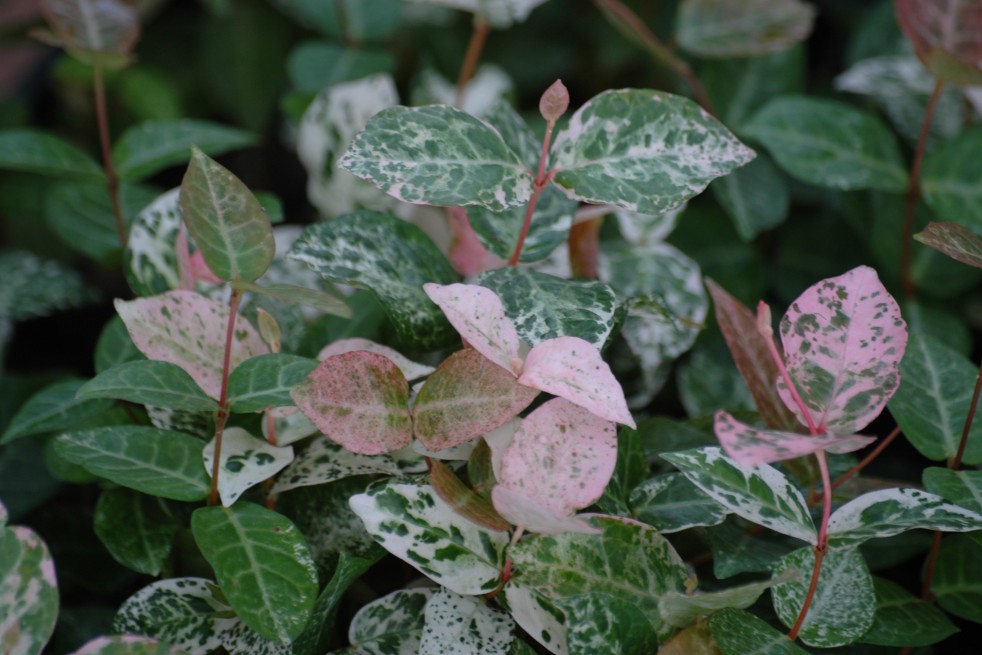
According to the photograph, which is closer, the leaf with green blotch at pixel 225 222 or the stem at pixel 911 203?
the leaf with green blotch at pixel 225 222

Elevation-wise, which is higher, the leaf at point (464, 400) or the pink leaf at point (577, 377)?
the pink leaf at point (577, 377)

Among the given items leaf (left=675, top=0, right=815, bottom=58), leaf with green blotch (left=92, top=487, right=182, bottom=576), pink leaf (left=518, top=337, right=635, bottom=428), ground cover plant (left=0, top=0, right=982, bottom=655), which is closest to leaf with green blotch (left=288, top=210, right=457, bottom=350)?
ground cover plant (left=0, top=0, right=982, bottom=655)

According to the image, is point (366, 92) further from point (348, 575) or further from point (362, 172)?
point (348, 575)

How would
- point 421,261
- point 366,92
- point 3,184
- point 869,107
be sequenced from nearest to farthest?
point 421,261 < point 366,92 < point 869,107 < point 3,184

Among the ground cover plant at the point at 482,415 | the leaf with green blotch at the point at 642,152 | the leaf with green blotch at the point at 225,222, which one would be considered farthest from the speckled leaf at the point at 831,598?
the leaf with green blotch at the point at 225,222

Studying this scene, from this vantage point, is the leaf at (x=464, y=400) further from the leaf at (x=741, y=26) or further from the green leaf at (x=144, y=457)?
the leaf at (x=741, y=26)

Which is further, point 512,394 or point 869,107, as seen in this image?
point 869,107

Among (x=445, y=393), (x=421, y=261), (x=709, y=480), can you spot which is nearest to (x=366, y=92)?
(x=421, y=261)

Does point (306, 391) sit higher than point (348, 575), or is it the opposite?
point (306, 391)
